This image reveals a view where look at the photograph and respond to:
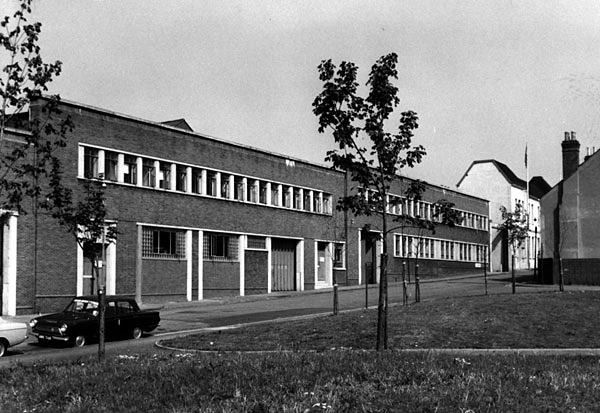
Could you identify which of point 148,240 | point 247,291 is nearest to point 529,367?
point 148,240

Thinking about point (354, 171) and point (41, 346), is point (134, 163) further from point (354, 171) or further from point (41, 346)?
point (354, 171)

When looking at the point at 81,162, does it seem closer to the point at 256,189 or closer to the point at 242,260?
the point at 242,260

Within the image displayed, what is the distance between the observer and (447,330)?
18.6 metres

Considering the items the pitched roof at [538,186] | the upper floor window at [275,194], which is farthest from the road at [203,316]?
the pitched roof at [538,186]

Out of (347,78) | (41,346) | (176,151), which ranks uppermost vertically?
(176,151)

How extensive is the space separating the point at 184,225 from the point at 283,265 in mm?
11595

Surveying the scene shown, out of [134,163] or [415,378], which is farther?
[134,163]

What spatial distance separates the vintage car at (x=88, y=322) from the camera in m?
21.3

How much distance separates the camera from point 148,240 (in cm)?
3791

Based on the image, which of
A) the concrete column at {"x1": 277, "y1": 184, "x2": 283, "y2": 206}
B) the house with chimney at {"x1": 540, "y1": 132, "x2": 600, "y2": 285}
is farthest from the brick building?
the house with chimney at {"x1": 540, "y1": 132, "x2": 600, "y2": 285}

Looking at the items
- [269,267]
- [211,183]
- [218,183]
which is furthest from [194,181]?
[269,267]

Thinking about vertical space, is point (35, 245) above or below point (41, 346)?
above

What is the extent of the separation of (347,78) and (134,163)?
25400mm

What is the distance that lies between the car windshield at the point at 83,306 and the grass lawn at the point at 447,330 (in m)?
3.63
